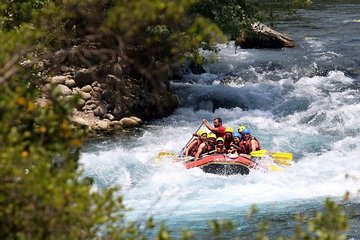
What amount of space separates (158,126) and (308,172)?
475 centimetres

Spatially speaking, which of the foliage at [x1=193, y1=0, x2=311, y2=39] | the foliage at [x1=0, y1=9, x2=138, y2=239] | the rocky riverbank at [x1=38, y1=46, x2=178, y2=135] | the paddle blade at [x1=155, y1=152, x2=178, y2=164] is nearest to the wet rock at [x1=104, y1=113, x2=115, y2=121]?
the rocky riverbank at [x1=38, y1=46, x2=178, y2=135]

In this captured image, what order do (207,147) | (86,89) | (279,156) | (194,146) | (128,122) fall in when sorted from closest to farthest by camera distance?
(279,156) < (207,147) < (194,146) < (128,122) < (86,89)

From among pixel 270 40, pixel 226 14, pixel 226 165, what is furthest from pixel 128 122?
pixel 270 40

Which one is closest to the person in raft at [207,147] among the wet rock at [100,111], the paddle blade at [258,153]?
the paddle blade at [258,153]

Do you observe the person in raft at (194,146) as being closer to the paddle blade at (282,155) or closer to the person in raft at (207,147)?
the person in raft at (207,147)

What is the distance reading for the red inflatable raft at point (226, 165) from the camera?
13.1 meters

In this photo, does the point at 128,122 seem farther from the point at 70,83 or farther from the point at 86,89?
the point at 70,83

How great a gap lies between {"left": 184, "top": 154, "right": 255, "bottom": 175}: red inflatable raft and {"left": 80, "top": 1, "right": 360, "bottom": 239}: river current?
14 centimetres

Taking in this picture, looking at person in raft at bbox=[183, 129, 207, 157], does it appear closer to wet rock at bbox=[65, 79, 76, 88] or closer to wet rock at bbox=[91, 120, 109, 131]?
wet rock at bbox=[91, 120, 109, 131]

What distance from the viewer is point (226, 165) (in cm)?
1305

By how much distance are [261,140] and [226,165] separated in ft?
10.9

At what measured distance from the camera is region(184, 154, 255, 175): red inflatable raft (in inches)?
514

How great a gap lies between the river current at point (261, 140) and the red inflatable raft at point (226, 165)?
0.46 ft

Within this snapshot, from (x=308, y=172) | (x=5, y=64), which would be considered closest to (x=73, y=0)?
(x=5, y=64)
